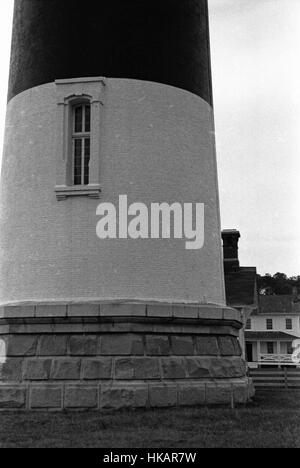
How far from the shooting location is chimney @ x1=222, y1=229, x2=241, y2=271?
27.0m

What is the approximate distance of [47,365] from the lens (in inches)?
433

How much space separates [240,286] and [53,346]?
46.3ft

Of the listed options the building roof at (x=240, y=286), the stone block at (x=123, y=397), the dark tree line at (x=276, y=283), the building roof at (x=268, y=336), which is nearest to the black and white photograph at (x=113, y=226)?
the stone block at (x=123, y=397)

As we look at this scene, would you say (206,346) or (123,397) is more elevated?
(206,346)

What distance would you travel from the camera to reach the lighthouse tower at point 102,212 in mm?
11055

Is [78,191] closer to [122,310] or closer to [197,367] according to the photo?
[122,310]

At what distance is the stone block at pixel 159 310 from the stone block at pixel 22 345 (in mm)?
2132

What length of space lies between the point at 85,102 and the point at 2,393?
5.81m

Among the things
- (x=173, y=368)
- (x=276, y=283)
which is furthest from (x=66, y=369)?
(x=276, y=283)

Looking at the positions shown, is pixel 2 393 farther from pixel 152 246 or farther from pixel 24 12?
pixel 24 12

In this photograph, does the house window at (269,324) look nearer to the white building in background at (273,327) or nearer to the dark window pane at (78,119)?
the white building in background at (273,327)

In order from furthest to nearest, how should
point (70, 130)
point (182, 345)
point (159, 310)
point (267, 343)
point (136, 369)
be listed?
point (267, 343) → point (70, 130) → point (182, 345) → point (159, 310) → point (136, 369)

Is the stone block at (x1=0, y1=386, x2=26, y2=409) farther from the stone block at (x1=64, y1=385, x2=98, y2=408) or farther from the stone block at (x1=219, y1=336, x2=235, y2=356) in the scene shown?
the stone block at (x1=219, y1=336, x2=235, y2=356)

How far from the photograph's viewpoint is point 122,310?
1116 centimetres
